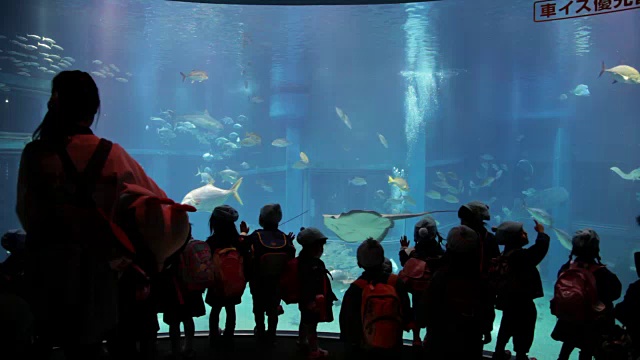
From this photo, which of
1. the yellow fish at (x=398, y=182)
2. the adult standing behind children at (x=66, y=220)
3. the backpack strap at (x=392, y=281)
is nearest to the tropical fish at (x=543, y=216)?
the yellow fish at (x=398, y=182)

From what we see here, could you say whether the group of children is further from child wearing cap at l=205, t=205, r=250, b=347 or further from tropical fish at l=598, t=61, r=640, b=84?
tropical fish at l=598, t=61, r=640, b=84

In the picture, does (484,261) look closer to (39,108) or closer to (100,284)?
(100,284)

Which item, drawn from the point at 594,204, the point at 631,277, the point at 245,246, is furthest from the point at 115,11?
the point at 594,204

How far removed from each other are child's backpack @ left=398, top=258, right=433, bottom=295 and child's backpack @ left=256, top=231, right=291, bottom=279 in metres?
1.06

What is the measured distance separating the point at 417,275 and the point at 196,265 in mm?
1840

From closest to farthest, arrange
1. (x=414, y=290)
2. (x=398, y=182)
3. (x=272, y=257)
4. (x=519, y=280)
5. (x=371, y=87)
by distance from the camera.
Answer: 1. (x=519, y=280)
2. (x=414, y=290)
3. (x=272, y=257)
4. (x=398, y=182)
5. (x=371, y=87)

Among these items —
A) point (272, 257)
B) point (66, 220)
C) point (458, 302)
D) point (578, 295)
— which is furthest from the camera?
point (272, 257)

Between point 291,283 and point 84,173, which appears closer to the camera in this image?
point 84,173

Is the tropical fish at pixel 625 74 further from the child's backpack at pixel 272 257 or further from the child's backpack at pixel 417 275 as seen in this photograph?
the child's backpack at pixel 272 257

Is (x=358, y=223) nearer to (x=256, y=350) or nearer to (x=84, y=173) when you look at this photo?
(x=256, y=350)

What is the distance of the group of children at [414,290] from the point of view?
10.4 feet

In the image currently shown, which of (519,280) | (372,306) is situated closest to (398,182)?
(519,280)

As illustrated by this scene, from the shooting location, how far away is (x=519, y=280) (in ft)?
12.3

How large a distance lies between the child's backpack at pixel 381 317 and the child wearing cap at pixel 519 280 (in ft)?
3.25
